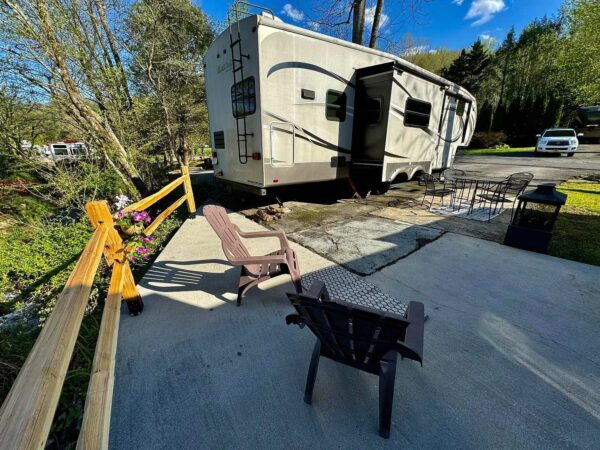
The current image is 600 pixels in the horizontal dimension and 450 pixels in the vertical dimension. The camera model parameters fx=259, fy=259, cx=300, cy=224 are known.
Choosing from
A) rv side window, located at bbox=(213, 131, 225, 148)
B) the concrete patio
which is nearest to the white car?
the concrete patio

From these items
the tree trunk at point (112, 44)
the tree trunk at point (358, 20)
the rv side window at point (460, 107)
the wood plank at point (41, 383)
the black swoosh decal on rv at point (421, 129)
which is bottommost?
the wood plank at point (41, 383)

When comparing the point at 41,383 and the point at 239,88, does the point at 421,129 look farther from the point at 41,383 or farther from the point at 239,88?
the point at 41,383

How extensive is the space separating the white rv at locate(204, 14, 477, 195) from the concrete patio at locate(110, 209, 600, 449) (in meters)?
3.13

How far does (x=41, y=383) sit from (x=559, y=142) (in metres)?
20.5

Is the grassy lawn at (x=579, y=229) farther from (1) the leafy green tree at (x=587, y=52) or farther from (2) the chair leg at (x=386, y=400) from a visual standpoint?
(1) the leafy green tree at (x=587, y=52)

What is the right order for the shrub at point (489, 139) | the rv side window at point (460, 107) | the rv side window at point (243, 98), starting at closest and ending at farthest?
the rv side window at point (243, 98), the rv side window at point (460, 107), the shrub at point (489, 139)

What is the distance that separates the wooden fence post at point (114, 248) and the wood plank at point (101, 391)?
10.7 inches

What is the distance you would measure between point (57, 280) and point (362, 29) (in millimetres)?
11480

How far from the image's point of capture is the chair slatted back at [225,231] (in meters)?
2.65

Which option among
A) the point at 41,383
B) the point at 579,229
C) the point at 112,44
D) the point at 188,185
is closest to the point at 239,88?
the point at 188,185

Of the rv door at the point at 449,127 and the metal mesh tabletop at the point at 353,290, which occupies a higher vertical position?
the rv door at the point at 449,127

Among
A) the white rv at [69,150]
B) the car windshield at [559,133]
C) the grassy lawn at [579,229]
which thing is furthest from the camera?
the car windshield at [559,133]

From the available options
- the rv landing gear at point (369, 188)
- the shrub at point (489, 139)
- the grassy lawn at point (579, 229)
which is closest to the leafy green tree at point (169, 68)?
the rv landing gear at point (369, 188)

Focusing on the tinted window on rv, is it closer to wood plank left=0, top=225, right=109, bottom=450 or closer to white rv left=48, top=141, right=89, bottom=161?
white rv left=48, top=141, right=89, bottom=161
